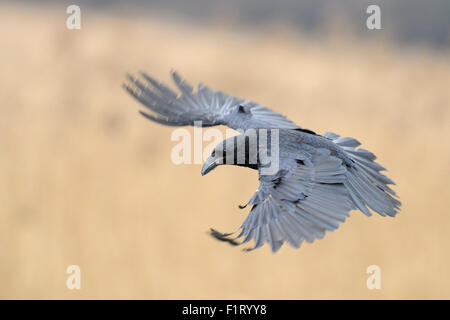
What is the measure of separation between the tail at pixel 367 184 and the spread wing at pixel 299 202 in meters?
0.19

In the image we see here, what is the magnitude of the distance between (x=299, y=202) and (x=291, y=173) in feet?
0.67

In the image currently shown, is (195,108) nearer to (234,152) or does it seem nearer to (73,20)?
(234,152)

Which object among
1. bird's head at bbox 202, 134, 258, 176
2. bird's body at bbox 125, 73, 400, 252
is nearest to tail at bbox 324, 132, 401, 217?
bird's body at bbox 125, 73, 400, 252

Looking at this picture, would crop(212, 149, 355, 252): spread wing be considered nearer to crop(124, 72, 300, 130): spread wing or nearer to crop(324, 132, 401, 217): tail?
crop(324, 132, 401, 217): tail

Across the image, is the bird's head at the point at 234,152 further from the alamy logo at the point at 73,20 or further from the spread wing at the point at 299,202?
the alamy logo at the point at 73,20

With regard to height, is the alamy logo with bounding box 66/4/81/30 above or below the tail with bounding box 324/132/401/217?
above

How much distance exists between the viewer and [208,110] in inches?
203

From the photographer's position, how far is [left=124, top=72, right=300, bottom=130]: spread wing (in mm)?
4812

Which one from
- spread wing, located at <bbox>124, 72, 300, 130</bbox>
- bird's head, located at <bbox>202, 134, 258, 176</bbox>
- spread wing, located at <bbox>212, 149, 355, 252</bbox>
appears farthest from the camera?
spread wing, located at <bbox>124, 72, 300, 130</bbox>

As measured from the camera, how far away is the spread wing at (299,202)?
3.52 metres

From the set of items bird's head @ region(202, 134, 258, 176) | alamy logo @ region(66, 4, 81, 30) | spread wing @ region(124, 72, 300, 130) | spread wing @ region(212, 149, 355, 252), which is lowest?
spread wing @ region(212, 149, 355, 252)

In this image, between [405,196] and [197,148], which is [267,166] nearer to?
[197,148]

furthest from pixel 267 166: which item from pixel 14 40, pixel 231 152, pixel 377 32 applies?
pixel 14 40

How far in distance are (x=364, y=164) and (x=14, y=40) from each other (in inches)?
203
